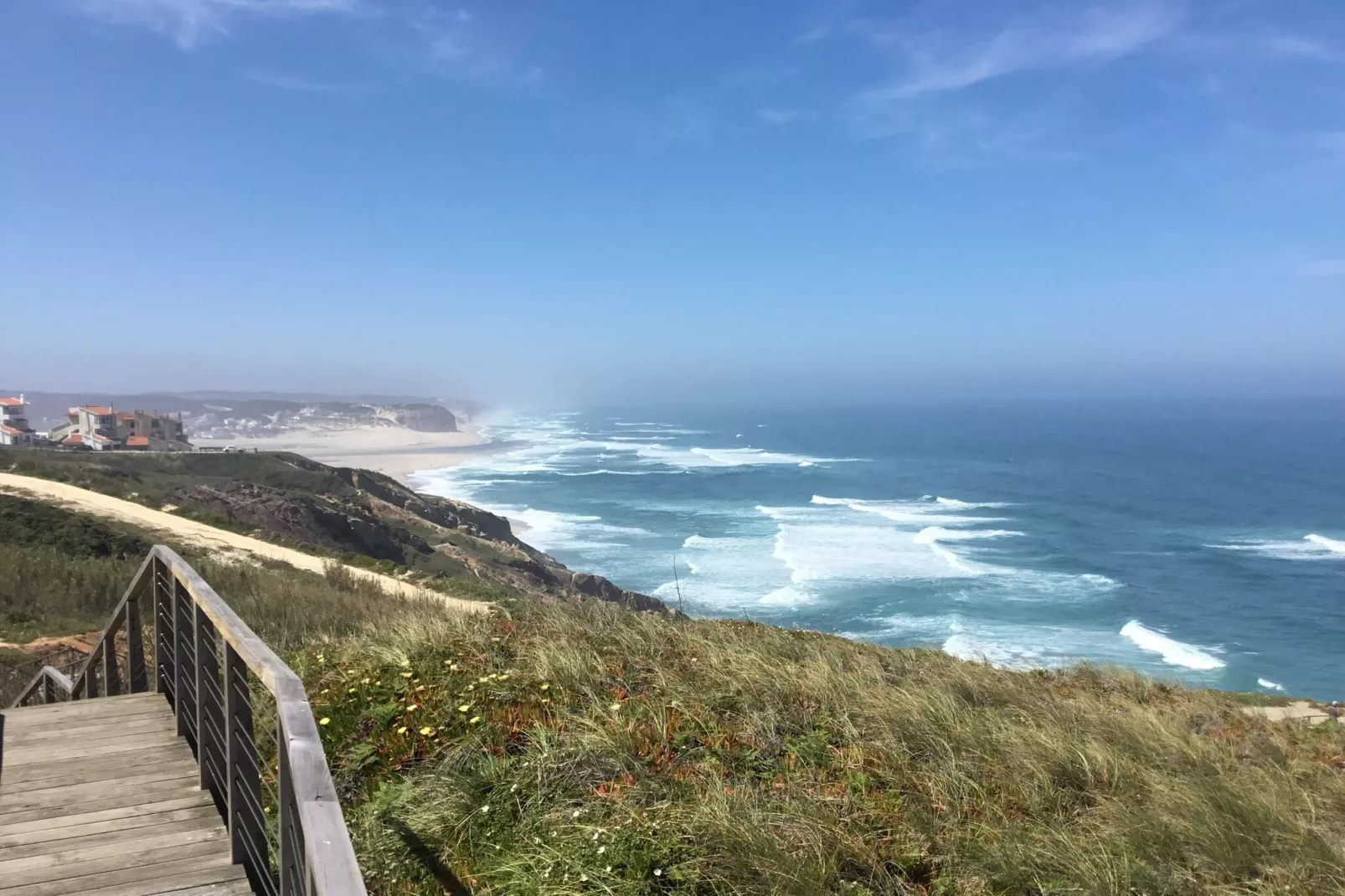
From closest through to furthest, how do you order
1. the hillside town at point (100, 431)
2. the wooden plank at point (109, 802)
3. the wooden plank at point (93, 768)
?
the wooden plank at point (109, 802)
the wooden plank at point (93, 768)
the hillside town at point (100, 431)

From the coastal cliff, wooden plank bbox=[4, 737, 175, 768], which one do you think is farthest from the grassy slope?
the coastal cliff

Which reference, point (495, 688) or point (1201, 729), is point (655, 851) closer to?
point (495, 688)

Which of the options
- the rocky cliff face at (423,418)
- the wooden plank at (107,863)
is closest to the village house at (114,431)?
the wooden plank at (107,863)

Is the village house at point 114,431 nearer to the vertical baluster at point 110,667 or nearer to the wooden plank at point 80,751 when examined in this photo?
the vertical baluster at point 110,667

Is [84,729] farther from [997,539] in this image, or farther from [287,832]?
[997,539]

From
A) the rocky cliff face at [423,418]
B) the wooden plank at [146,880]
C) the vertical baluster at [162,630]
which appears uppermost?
the vertical baluster at [162,630]

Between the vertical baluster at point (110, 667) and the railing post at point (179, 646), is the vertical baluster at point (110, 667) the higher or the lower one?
the lower one

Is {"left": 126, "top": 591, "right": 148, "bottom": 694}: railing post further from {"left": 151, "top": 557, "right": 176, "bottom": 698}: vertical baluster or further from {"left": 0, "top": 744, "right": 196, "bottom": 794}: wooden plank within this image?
{"left": 0, "top": 744, "right": 196, "bottom": 794}: wooden plank

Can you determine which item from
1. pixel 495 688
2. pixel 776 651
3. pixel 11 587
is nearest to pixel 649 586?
pixel 11 587
